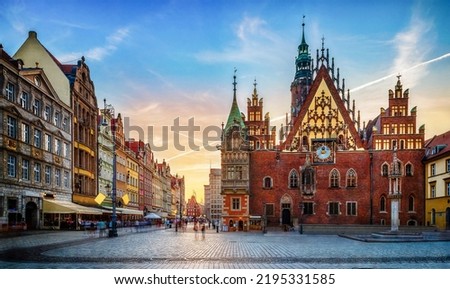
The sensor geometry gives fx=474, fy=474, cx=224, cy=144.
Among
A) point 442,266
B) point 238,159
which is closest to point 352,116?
point 238,159

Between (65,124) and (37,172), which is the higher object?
(65,124)

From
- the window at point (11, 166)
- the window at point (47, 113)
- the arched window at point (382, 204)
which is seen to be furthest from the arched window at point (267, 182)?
the window at point (11, 166)

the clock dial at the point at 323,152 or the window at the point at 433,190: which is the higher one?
the clock dial at the point at 323,152

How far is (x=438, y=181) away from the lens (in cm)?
3127

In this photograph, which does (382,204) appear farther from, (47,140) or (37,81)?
(37,81)

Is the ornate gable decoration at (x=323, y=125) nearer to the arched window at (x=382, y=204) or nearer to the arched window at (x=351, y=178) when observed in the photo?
the arched window at (x=351, y=178)

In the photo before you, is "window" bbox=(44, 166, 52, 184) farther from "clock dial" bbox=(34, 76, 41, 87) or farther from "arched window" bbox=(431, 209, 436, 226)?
"arched window" bbox=(431, 209, 436, 226)

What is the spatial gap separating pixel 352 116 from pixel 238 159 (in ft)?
30.1

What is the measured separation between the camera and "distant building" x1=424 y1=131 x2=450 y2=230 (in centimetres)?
2941

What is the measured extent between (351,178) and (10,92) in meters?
26.4

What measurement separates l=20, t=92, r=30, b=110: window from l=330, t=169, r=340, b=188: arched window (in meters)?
24.2

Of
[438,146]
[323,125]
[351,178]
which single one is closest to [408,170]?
[438,146]

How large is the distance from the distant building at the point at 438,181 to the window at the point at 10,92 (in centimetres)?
2395

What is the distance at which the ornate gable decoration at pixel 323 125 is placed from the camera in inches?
1400
